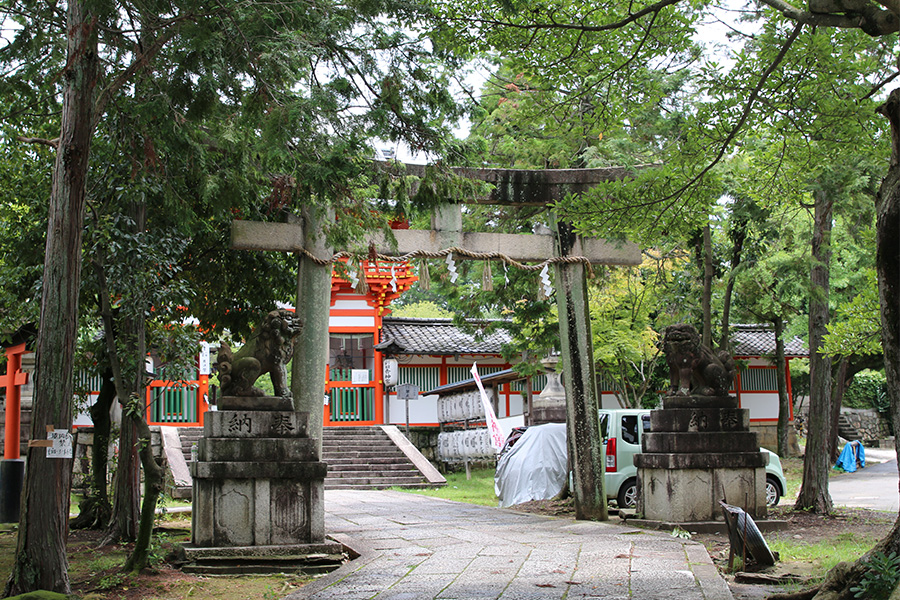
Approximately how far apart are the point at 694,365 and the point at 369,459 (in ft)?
35.5

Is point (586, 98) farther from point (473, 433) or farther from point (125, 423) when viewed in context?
point (473, 433)

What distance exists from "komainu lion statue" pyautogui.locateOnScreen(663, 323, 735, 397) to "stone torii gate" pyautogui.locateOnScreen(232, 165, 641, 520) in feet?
3.91

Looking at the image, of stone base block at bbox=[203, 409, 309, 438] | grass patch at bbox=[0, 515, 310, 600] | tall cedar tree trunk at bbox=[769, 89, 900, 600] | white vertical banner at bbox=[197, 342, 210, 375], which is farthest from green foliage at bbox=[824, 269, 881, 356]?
white vertical banner at bbox=[197, 342, 210, 375]

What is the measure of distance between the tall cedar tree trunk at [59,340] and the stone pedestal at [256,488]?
1.58m

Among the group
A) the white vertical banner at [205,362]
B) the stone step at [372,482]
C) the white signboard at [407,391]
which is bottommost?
the stone step at [372,482]

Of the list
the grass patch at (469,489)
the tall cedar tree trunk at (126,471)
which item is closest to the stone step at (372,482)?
the grass patch at (469,489)

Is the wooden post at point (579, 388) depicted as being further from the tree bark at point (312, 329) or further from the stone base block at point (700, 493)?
the tree bark at point (312, 329)

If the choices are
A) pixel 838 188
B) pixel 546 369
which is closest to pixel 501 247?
pixel 838 188

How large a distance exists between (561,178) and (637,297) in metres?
8.55

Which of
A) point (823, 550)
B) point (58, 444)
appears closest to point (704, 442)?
point (823, 550)

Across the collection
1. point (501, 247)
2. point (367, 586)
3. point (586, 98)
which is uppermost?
point (586, 98)

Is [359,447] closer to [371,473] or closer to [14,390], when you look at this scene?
[371,473]

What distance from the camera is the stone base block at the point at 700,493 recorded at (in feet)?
29.5

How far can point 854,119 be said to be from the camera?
593 centimetres
